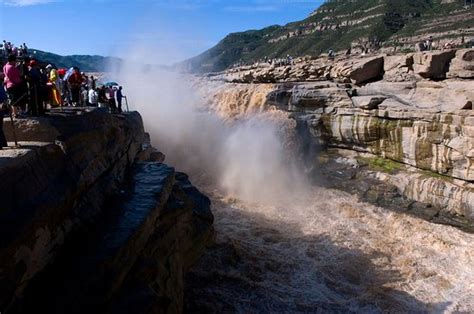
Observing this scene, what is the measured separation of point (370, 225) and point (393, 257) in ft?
7.62

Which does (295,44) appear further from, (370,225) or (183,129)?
(370,225)

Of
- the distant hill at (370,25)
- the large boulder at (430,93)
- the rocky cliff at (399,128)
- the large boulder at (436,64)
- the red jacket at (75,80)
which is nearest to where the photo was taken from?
the red jacket at (75,80)

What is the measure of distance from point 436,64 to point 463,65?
0.97 meters

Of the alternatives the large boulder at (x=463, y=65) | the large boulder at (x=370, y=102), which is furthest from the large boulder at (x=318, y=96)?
the large boulder at (x=463, y=65)

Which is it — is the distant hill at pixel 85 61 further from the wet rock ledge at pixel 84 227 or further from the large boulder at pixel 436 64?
the wet rock ledge at pixel 84 227

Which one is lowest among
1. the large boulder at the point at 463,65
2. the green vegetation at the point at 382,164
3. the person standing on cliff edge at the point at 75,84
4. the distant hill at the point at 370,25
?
the green vegetation at the point at 382,164

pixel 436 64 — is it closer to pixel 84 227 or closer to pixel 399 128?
pixel 399 128

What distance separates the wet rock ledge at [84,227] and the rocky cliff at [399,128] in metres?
9.65

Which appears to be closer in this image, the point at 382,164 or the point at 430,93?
the point at 430,93

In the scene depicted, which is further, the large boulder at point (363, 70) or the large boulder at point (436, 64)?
the large boulder at point (363, 70)

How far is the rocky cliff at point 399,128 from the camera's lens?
48.2 feet

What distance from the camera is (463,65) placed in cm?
1559

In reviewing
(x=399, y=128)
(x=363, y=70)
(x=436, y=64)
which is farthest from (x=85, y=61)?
(x=436, y=64)

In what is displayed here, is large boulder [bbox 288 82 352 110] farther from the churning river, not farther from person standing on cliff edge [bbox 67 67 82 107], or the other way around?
person standing on cliff edge [bbox 67 67 82 107]
